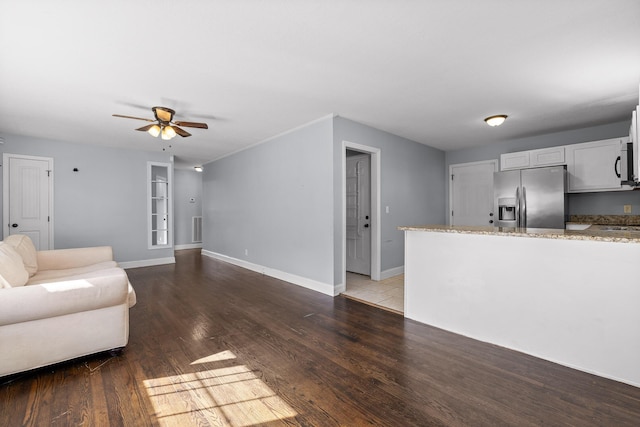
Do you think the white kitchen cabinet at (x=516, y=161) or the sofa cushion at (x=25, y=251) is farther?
the white kitchen cabinet at (x=516, y=161)

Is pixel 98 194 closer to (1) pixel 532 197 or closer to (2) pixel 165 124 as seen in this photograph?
(2) pixel 165 124

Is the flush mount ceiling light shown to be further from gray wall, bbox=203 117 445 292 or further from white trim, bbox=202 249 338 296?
white trim, bbox=202 249 338 296

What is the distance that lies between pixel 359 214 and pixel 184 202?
6089 millimetres

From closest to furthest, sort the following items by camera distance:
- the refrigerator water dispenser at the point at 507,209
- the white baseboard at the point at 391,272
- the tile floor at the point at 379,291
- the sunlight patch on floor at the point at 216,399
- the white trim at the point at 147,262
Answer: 1. the sunlight patch on floor at the point at 216,399
2. the tile floor at the point at 379,291
3. the refrigerator water dispenser at the point at 507,209
4. the white baseboard at the point at 391,272
5. the white trim at the point at 147,262

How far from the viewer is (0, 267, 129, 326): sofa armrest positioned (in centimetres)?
191

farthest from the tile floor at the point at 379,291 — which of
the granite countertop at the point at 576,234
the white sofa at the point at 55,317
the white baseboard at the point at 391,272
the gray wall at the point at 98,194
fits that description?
the gray wall at the point at 98,194

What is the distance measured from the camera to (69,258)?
368 cm

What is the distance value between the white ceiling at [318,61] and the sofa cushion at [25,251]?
1.63 m

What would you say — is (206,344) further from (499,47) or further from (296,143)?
(499,47)

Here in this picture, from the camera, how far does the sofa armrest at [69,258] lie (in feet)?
11.7

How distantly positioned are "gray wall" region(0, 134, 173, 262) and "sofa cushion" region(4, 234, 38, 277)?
2475 mm

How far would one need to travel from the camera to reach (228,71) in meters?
2.70

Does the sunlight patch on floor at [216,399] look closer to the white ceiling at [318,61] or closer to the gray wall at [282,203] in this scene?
the gray wall at [282,203]

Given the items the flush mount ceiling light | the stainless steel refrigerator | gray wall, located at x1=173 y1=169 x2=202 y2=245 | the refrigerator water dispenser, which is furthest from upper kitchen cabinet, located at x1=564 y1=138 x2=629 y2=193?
gray wall, located at x1=173 y1=169 x2=202 y2=245
